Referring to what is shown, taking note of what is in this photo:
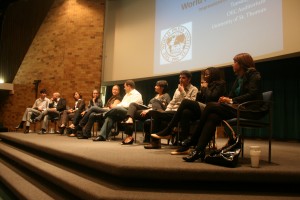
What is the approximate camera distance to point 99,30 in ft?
29.5

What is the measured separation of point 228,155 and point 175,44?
4249 millimetres

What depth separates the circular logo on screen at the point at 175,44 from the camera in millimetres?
5957

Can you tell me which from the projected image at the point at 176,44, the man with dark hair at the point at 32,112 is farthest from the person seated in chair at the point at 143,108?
the man with dark hair at the point at 32,112

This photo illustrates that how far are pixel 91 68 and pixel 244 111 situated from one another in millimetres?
6867

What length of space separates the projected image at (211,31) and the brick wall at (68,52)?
2.73 m

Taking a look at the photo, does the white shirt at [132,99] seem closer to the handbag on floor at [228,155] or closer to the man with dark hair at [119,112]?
the man with dark hair at [119,112]

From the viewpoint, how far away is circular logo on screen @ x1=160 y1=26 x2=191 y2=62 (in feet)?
19.5

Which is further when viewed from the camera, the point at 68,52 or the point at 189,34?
the point at 68,52

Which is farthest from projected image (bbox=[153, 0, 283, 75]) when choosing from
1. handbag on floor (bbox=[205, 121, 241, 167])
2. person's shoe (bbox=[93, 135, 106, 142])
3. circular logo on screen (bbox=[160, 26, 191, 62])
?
handbag on floor (bbox=[205, 121, 241, 167])

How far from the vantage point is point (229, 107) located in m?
2.57

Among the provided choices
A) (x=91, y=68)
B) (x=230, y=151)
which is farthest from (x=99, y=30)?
(x=230, y=151)

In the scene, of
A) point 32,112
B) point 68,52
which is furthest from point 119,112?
point 68,52

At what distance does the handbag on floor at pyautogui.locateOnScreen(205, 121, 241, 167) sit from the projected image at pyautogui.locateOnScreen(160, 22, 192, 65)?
3712mm

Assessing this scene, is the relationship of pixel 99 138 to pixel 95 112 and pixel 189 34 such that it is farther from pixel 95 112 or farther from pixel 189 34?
pixel 189 34
